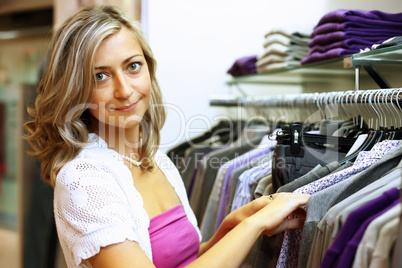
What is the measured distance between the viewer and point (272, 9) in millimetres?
2061

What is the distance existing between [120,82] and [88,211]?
13.6 inches

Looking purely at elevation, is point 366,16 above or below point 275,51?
above

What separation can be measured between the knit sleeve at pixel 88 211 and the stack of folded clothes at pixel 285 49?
1.06 m

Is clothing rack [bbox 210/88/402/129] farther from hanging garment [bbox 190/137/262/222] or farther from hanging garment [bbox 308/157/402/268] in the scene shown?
hanging garment [bbox 308/157/402/268]

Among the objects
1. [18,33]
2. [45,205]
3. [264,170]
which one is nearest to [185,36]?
[264,170]

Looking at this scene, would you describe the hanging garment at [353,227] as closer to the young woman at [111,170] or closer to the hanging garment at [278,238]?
the young woman at [111,170]

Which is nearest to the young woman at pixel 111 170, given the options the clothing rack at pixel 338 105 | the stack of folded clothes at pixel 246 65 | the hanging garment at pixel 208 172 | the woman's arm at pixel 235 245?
the woman's arm at pixel 235 245

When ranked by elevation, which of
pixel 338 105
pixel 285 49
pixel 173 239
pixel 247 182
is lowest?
pixel 173 239

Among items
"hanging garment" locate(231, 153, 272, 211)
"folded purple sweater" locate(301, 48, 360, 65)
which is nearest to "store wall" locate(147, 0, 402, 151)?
"folded purple sweater" locate(301, 48, 360, 65)

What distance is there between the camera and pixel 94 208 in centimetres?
92

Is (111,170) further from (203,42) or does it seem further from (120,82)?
(203,42)

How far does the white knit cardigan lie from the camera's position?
903mm

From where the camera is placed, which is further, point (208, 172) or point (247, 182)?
point (208, 172)

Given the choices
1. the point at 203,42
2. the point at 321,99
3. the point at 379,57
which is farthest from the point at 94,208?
the point at 203,42
